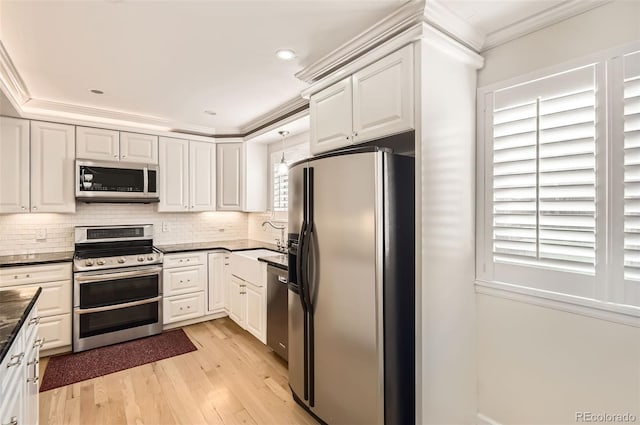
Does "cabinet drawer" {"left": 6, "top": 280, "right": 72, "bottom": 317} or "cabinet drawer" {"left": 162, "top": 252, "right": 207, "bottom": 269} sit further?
"cabinet drawer" {"left": 162, "top": 252, "right": 207, "bottom": 269}

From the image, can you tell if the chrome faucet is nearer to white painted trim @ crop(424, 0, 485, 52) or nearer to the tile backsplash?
the tile backsplash

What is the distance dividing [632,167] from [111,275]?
168 inches

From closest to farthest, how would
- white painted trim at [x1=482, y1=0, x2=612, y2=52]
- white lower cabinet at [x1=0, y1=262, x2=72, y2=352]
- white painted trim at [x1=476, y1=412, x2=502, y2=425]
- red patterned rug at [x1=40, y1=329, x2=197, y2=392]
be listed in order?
white painted trim at [x1=482, y1=0, x2=612, y2=52], white painted trim at [x1=476, y1=412, x2=502, y2=425], red patterned rug at [x1=40, y1=329, x2=197, y2=392], white lower cabinet at [x1=0, y1=262, x2=72, y2=352]

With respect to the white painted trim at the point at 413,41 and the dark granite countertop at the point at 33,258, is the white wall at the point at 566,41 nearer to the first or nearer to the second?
the white painted trim at the point at 413,41

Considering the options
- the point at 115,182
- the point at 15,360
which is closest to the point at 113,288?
the point at 115,182

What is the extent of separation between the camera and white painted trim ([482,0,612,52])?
166 centimetres

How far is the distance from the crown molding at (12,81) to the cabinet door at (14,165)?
0.29m

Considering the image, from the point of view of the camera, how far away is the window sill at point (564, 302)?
61.3 inches

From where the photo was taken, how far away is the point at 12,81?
107 inches

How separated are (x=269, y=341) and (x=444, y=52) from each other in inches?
111

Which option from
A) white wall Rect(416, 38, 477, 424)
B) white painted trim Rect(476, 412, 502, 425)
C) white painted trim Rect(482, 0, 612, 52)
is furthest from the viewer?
white painted trim Rect(476, 412, 502, 425)

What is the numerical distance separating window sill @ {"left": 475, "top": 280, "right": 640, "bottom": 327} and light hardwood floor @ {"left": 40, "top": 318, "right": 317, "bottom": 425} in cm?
153

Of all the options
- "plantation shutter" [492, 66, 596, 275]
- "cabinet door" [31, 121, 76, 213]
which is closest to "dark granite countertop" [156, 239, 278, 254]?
"cabinet door" [31, 121, 76, 213]

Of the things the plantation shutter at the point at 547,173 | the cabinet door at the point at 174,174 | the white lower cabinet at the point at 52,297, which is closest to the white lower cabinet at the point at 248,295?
the cabinet door at the point at 174,174
